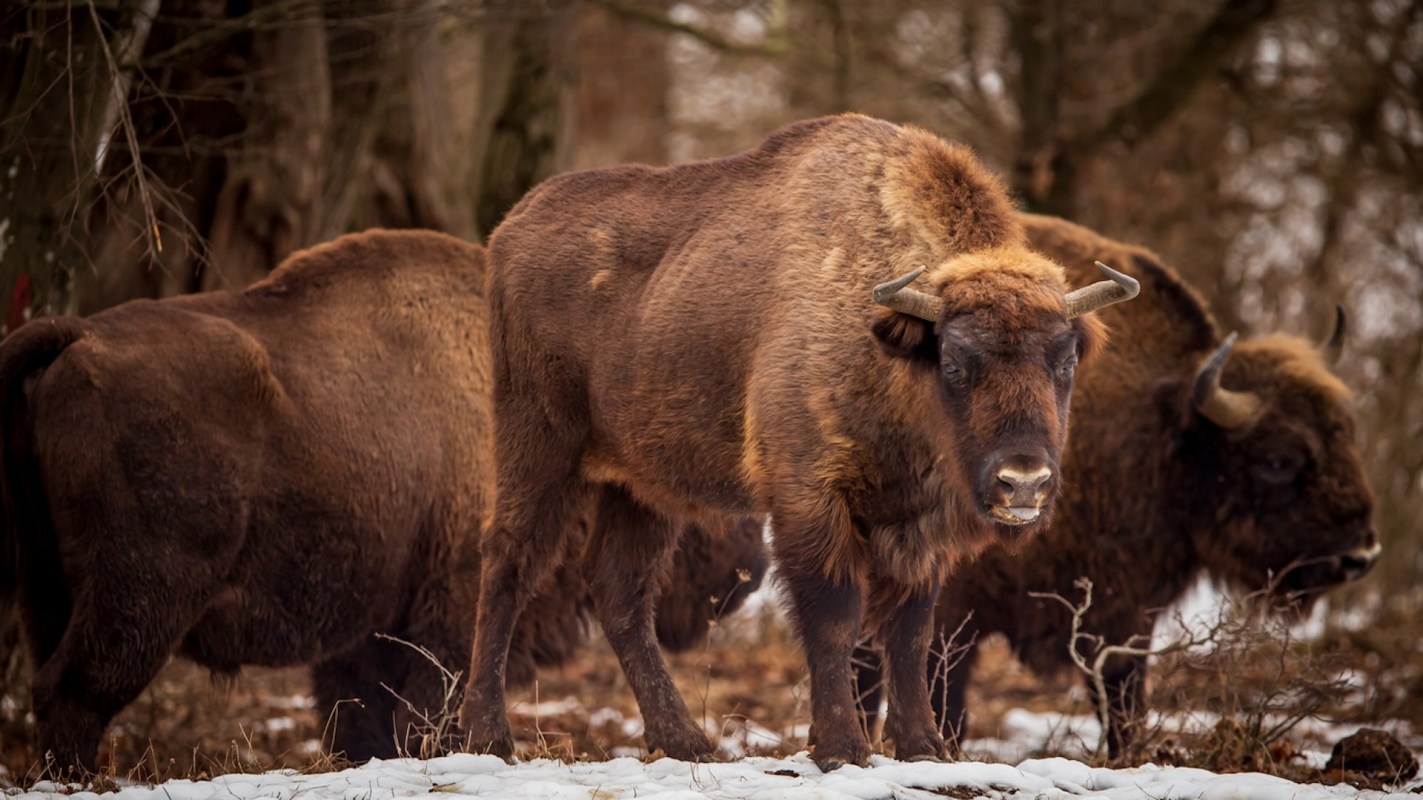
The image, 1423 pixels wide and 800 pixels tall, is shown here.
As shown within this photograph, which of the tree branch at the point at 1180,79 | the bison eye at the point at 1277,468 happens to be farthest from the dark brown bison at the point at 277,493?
the tree branch at the point at 1180,79

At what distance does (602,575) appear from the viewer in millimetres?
6238

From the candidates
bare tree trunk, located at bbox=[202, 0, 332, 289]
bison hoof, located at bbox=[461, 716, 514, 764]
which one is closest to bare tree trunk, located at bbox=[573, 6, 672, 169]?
bare tree trunk, located at bbox=[202, 0, 332, 289]

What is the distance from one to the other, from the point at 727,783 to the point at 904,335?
154 centimetres

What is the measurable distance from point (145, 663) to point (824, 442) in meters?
3.02

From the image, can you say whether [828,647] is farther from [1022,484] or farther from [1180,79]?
[1180,79]

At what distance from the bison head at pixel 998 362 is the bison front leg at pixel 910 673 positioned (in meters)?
0.48

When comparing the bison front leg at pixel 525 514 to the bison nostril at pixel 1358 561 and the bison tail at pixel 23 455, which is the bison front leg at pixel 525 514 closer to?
the bison tail at pixel 23 455

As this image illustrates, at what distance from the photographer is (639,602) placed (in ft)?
20.2

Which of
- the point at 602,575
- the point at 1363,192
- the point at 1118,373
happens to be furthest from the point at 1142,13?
the point at 602,575

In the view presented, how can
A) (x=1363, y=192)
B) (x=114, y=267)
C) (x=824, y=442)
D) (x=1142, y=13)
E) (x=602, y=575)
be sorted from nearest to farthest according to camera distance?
(x=824, y=442), (x=602, y=575), (x=114, y=267), (x=1142, y=13), (x=1363, y=192)

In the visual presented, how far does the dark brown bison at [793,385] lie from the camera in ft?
16.6

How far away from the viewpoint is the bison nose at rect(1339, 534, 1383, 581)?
26.0 ft

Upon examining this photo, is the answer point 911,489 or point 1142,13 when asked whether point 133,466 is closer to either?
point 911,489

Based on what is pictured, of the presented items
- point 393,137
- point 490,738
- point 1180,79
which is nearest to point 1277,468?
point 490,738
